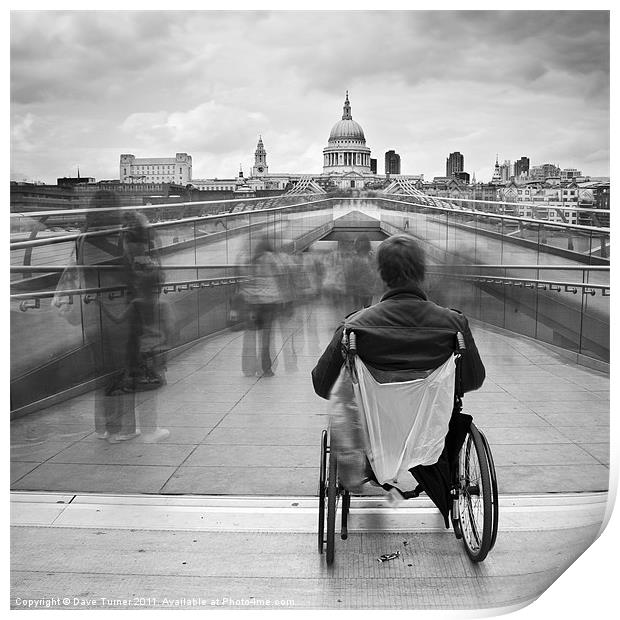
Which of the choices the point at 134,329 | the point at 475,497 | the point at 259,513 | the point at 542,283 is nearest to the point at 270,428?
the point at 134,329

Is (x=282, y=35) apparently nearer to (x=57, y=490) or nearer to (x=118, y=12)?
(x=118, y=12)

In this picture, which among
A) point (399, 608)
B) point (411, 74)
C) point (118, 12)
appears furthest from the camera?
point (411, 74)

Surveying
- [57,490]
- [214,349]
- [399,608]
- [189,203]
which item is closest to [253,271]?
[214,349]

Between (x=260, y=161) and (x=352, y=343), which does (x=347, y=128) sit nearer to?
(x=260, y=161)

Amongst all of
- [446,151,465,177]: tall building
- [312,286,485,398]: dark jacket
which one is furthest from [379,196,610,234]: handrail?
[312,286,485,398]: dark jacket

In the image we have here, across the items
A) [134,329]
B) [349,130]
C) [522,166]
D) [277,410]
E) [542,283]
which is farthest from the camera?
[542,283]

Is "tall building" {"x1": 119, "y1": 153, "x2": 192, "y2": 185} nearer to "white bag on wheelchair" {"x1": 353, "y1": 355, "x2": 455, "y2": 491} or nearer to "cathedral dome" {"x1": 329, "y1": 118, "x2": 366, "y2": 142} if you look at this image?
"cathedral dome" {"x1": 329, "y1": 118, "x2": 366, "y2": 142}

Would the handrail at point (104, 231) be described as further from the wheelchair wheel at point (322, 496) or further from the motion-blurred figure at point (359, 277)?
the wheelchair wheel at point (322, 496)
